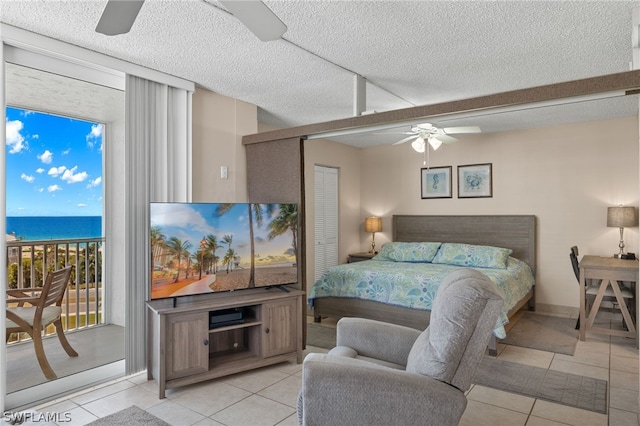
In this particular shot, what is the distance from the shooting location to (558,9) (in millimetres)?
2324

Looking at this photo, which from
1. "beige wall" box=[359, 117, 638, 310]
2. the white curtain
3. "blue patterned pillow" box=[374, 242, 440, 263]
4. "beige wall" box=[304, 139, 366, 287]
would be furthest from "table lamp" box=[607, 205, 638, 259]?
the white curtain

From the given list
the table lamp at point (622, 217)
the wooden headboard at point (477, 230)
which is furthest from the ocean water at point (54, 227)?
the table lamp at point (622, 217)

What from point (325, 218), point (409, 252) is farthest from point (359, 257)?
point (409, 252)

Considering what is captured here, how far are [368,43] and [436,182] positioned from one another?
11.9ft

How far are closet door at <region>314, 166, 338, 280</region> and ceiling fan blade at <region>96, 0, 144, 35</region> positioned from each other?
4.12 metres

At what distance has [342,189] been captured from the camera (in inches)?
253

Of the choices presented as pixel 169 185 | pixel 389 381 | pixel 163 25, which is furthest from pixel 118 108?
pixel 389 381

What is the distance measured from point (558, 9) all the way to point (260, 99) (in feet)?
8.67

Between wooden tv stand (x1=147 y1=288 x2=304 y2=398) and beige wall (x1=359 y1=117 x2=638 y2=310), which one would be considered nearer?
wooden tv stand (x1=147 y1=288 x2=304 y2=398)

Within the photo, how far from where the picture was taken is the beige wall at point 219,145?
378 cm

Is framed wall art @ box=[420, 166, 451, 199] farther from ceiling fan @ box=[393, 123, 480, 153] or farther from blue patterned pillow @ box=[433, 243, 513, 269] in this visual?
ceiling fan @ box=[393, 123, 480, 153]

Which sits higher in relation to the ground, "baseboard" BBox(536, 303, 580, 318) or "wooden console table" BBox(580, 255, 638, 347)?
"wooden console table" BBox(580, 255, 638, 347)

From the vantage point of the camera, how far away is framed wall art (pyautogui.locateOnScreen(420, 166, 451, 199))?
19.7ft

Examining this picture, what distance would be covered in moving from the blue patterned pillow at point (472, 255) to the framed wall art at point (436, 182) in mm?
873
